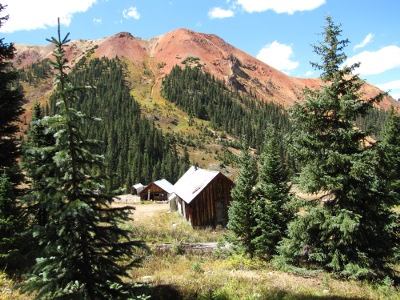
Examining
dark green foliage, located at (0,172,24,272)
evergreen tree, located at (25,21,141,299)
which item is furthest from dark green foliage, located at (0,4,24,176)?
evergreen tree, located at (25,21,141,299)

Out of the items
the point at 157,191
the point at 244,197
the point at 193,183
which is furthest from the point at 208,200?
the point at 157,191

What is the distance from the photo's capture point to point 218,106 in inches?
6826

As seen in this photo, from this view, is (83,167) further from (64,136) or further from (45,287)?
(45,287)

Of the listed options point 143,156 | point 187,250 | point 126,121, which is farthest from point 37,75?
point 187,250

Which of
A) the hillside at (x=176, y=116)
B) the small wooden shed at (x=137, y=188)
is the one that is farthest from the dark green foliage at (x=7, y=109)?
the hillside at (x=176, y=116)

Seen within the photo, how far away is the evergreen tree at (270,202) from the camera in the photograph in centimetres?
1973

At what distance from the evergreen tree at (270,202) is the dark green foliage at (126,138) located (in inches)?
1769

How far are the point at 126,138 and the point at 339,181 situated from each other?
107 metres

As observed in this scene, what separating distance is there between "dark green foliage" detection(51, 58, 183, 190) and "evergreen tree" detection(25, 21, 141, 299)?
55.3 metres

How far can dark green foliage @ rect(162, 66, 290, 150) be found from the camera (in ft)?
509

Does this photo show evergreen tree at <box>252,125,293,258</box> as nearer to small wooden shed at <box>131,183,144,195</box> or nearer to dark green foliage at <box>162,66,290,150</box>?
small wooden shed at <box>131,183,144,195</box>

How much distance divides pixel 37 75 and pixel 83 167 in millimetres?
225964

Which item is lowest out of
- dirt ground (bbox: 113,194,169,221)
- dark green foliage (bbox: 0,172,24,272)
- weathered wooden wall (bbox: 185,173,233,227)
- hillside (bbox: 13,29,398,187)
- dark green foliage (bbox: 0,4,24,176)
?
dirt ground (bbox: 113,194,169,221)

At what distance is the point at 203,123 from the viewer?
153 metres
